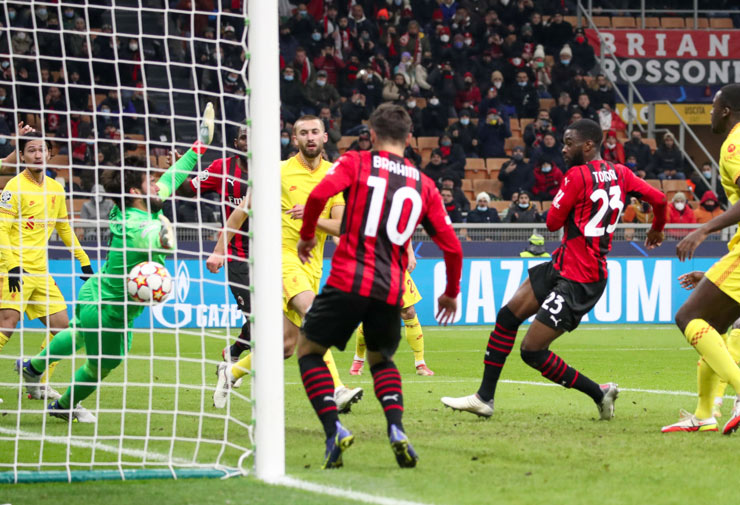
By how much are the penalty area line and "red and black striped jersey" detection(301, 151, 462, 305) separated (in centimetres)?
100

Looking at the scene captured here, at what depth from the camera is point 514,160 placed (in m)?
20.9

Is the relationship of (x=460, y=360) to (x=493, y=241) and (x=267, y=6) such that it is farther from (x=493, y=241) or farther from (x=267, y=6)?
(x=267, y=6)

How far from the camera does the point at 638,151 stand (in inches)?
878

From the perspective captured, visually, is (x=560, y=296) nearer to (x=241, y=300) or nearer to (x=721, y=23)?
(x=241, y=300)

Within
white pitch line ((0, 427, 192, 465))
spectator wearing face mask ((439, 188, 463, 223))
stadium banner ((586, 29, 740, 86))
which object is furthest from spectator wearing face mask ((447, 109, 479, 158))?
white pitch line ((0, 427, 192, 465))

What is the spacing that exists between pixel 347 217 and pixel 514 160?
51.9ft

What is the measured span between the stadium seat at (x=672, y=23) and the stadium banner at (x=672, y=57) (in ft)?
2.40

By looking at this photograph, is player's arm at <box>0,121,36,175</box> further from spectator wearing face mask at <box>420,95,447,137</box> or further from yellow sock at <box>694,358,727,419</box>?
spectator wearing face mask at <box>420,95,447,137</box>

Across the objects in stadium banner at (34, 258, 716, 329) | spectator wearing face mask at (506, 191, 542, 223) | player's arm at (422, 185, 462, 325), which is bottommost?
stadium banner at (34, 258, 716, 329)

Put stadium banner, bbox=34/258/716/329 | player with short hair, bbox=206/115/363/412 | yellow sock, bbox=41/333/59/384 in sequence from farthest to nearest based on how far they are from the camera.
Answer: stadium banner, bbox=34/258/716/329 → player with short hair, bbox=206/115/363/412 → yellow sock, bbox=41/333/59/384

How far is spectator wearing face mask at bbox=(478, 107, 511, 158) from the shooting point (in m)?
22.1

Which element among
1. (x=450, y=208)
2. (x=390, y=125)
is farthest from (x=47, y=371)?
(x=450, y=208)

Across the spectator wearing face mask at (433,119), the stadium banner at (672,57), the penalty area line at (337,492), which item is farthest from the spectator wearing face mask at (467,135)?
the penalty area line at (337,492)

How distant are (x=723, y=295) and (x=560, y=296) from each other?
45.5 inches
